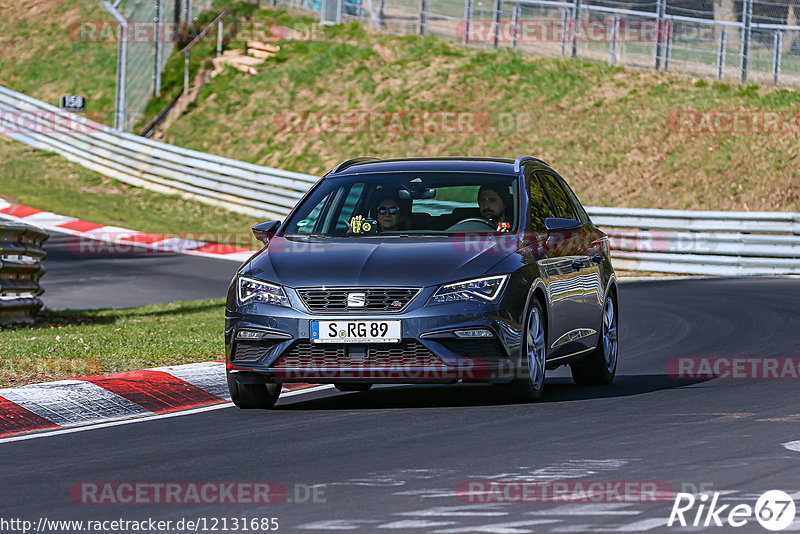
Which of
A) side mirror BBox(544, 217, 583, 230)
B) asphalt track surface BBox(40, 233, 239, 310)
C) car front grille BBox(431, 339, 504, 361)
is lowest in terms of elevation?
asphalt track surface BBox(40, 233, 239, 310)

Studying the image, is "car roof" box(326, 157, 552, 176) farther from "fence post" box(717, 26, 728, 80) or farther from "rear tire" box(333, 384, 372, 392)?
"fence post" box(717, 26, 728, 80)

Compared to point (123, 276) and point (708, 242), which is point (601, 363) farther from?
point (708, 242)

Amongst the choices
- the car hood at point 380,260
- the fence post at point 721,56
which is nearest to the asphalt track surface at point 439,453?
the car hood at point 380,260

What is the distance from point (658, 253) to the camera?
2436 centimetres

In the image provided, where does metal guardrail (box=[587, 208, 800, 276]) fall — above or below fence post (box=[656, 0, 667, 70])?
below

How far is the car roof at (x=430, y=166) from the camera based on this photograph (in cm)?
1048

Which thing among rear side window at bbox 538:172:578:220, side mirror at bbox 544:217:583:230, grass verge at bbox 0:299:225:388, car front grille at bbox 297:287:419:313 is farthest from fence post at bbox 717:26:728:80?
car front grille at bbox 297:287:419:313

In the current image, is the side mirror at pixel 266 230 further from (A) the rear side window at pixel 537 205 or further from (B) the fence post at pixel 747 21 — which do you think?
(B) the fence post at pixel 747 21

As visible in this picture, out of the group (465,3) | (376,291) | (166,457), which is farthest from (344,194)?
(465,3)

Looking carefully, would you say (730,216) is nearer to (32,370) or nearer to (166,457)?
(32,370)

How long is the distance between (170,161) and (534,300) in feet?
81.0

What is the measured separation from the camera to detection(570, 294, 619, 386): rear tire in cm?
1095

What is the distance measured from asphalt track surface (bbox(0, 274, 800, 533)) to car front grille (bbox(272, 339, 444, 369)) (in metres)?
0.35

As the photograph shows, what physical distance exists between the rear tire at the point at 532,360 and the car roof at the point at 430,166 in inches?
53.5
